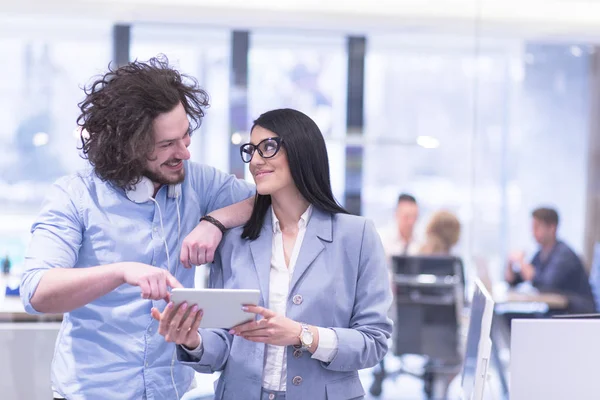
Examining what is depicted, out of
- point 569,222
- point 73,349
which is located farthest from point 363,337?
point 569,222

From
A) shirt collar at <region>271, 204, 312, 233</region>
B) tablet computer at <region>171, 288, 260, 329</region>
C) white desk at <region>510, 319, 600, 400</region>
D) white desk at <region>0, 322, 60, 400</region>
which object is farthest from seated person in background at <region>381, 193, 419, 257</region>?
tablet computer at <region>171, 288, 260, 329</region>

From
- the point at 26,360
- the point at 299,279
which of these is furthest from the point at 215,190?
the point at 26,360

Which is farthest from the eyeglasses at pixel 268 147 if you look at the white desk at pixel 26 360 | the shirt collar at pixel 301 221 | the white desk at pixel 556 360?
the white desk at pixel 26 360

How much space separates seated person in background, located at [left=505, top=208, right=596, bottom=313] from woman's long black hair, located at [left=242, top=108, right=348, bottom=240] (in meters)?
4.50

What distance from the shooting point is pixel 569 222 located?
6.75 m

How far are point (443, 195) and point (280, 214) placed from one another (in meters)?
4.47

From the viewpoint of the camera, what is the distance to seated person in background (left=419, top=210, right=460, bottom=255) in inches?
243

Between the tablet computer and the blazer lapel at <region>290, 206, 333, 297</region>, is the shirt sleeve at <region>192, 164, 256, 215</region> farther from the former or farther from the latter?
the tablet computer

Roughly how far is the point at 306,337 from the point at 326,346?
6cm

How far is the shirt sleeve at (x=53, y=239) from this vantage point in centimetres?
192

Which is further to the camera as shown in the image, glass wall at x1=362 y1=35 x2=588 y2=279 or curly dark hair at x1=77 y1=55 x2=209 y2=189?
glass wall at x1=362 y1=35 x2=588 y2=279

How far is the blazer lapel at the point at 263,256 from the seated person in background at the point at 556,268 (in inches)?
181

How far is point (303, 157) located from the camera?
6.80 ft

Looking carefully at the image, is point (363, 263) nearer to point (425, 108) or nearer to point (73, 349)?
point (73, 349)
